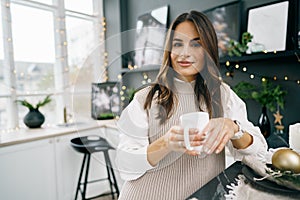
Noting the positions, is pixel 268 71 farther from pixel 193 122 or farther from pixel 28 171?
pixel 28 171

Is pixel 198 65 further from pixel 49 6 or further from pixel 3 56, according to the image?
pixel 3 56

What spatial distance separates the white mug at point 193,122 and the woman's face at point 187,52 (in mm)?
72

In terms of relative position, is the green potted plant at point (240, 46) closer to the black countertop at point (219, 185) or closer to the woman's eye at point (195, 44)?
the black countertop at point (219, 185)

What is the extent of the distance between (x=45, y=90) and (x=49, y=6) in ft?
2.79

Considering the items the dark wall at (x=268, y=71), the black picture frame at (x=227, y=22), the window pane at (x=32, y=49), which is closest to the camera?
the dark wall at (x=268, y=71)

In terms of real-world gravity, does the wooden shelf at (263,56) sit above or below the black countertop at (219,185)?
above

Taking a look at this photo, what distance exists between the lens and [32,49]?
191 cm

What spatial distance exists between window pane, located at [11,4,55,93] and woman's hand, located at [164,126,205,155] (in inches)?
61.2

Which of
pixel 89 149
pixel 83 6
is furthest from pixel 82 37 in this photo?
pixel 89 149

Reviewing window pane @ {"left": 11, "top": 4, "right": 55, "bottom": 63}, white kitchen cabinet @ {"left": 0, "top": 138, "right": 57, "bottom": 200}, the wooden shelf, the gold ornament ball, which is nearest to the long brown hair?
the gold ornament ball

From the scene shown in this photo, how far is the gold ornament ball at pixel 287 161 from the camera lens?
532 mm

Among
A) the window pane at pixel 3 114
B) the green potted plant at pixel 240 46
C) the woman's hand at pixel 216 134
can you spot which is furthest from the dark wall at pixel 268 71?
the window pane at pixel 3 114

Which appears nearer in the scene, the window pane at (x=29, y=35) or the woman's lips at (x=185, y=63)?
the woman's lips at (x=185, y=63)

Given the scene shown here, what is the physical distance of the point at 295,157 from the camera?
21.3 inches
